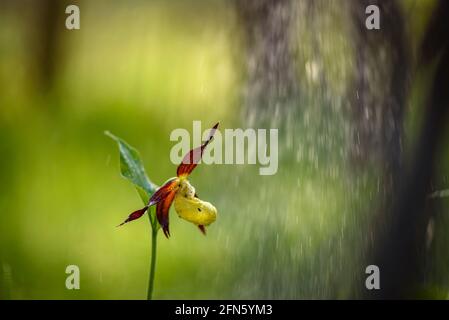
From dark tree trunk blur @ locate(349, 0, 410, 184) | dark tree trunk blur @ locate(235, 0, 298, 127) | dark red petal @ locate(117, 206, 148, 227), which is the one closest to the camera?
dark red petal @ locate(117, 206, 148, 227)

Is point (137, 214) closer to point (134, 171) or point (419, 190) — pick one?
point (134, 171)

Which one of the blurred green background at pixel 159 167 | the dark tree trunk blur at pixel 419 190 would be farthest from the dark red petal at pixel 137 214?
the dark tree trunk blur at pixel 419 190

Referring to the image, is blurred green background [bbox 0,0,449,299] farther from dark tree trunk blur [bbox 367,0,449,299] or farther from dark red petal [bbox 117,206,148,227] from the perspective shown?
dark red petal [bbox 117,206,148,227]

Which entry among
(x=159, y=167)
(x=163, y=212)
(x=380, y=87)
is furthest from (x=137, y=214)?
(x=380, y=87)

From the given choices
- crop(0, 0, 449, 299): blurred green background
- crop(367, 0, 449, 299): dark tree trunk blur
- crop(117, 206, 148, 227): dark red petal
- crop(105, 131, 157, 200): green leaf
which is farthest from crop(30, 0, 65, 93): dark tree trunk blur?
crop(367, 0, 449, 299): dark tree trunk blur

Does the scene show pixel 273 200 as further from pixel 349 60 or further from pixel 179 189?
pixel 179 189

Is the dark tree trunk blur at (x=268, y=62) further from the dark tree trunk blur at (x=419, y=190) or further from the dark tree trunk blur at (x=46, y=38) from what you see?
the dark tree trunk blur at (x=46, y=38)
